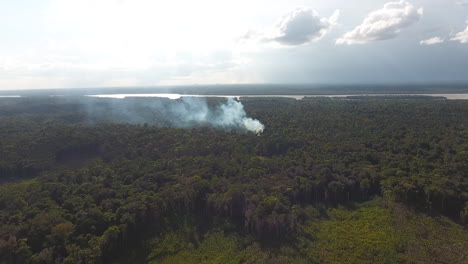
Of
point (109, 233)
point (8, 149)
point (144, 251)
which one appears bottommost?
point (144, 251)

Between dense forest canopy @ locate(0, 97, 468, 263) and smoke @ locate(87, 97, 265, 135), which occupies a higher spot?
smoke @ locate(87, 97, 265, 135)

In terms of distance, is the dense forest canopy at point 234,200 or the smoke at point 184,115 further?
the smoke at point 184,115

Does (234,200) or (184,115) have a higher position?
(184,115)

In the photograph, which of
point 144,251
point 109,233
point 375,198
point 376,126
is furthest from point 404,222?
point 376,126

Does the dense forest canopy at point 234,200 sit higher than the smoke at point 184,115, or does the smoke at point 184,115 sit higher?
the smoke at point 184,115

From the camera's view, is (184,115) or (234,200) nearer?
(234,200)

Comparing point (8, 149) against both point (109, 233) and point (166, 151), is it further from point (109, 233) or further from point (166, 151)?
point (109, 233)

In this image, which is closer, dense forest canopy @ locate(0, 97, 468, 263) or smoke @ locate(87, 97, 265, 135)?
dense forest canopy @ locate(0, 97, 468, 263)

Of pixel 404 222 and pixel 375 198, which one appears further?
pixel 375 198
